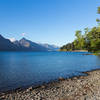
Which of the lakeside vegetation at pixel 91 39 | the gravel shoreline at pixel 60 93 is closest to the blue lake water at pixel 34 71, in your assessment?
the gravel shoreline at pixel 60 93

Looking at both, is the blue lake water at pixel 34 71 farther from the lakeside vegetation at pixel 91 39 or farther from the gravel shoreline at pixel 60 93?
the lakeside vegetation at pixel 91 39

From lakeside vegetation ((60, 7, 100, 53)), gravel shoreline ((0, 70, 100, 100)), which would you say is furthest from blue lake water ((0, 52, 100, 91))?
lakeside vegetation ((60, 7, 100, 53))

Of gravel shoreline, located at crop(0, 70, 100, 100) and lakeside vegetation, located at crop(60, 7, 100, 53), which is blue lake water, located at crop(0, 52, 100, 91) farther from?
lakeside vegetation, located at crop(60, 7, 100, 53)

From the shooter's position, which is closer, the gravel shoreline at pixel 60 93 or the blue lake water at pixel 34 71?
the gravel shoreline at pixel 60 93

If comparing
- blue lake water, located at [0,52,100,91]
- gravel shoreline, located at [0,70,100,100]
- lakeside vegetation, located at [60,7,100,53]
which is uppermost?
lakeside vegetation, located at [60,7,100,53]

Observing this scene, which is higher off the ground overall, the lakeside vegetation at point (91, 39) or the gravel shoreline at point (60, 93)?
the lakeside vegetation at point (91, 39)

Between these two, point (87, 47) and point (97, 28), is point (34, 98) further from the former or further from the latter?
point (97, 28)

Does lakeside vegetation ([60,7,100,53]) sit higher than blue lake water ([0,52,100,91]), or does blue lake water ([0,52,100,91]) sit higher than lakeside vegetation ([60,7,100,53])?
lakeside vegetation ([60,7,100,53])

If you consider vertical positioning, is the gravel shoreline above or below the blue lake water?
above

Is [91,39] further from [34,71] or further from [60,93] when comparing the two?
[34,71]

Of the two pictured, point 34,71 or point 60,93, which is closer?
point 60,93

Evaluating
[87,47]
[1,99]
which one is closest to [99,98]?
[1,99]

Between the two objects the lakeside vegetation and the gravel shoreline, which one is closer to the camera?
the gravel shoreline

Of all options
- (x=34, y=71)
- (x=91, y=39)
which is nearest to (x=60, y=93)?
(x=91, y=39)
